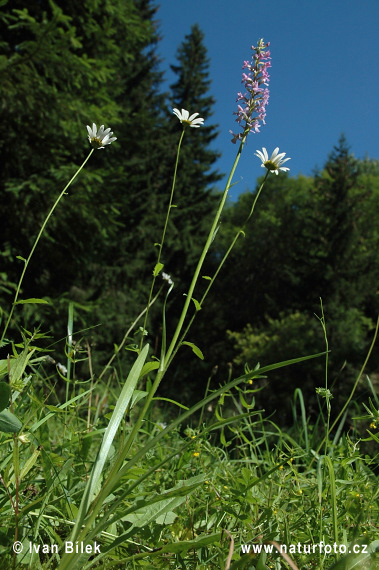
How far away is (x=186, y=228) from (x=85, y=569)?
15858 millimetres

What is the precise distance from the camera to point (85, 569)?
0.60m

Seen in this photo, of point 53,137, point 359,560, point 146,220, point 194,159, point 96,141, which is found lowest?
point 359,560

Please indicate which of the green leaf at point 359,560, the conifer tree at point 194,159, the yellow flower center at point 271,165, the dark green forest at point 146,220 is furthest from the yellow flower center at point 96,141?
the conifer tree at point 194,159

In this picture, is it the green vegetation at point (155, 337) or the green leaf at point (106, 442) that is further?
the green vegetation at point (155, 337)

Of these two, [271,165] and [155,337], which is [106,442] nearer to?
[271,165]

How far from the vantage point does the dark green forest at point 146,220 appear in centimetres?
588

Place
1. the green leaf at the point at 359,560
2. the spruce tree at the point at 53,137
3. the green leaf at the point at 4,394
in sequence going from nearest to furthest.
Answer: the green leaf at the point at 359,560 → the green leaf at the point at 4,394 → the spruce tree at the point at 53,137

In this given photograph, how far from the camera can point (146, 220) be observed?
14.5 meters

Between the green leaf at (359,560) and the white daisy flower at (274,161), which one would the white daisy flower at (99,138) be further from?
the green leaf at (359,560)

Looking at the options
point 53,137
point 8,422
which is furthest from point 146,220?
point 8,422

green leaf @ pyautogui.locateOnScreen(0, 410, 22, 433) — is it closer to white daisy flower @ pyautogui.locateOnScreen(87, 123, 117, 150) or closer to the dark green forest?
white daisy flower @ pyautogui.locateOnScreen(87, 123, 117, 150)

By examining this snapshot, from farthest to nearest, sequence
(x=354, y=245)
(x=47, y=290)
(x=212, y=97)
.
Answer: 1. (x=212, y=97)
2. (x=354, y=245)
3. (x=47, y=290)

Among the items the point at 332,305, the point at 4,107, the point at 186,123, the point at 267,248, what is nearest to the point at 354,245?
the point at 332,305

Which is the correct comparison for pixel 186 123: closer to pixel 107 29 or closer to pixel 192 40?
pixel 107 29
